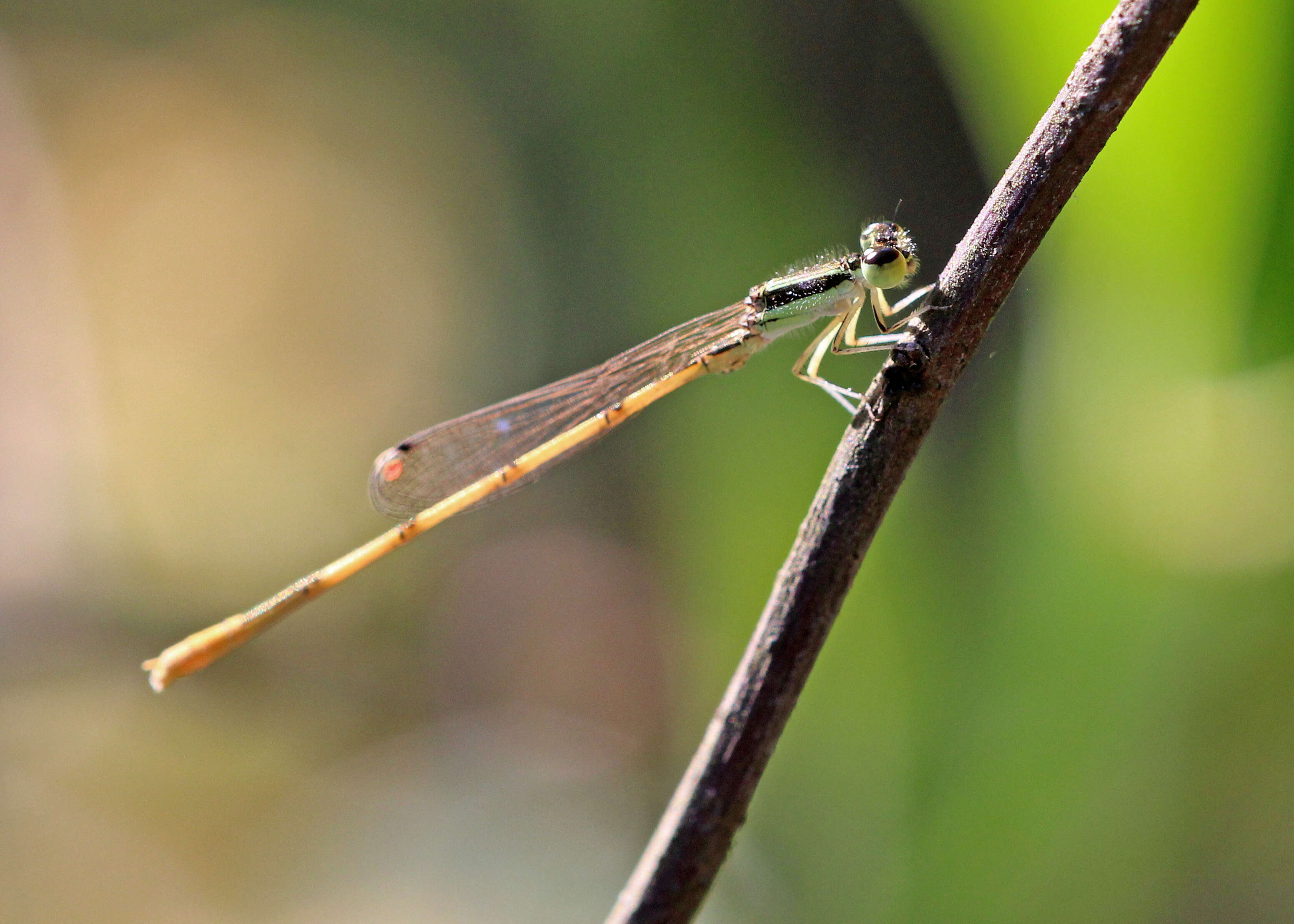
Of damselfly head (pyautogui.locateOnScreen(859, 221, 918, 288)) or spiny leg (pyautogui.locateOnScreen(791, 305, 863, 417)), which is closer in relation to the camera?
damselfly head (pyautogui.locateOnScreen(859, 221, 918, 288))

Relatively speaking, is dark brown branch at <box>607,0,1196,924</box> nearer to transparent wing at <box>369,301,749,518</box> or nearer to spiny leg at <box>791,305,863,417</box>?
spiny leg at <box>791,305,863,417</box>

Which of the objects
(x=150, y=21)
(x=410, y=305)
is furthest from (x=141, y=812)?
(x=150, y=21)

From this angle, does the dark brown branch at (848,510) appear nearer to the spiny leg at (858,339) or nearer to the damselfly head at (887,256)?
the spiny leg at (858,339)

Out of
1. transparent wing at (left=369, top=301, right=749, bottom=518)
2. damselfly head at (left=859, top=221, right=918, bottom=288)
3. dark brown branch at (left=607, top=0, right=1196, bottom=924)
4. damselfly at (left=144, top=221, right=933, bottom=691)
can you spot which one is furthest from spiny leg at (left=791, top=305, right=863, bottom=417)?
dark brown branch at (left=607, top=0, right=1196, bottom=924)

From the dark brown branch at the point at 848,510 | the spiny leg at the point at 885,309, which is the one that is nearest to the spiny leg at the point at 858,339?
the spiny leg at the point at 885,309

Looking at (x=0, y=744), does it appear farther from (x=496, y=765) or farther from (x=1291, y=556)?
(x=1291, y=556)

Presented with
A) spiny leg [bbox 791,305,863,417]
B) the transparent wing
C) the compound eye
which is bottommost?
the transparent wing

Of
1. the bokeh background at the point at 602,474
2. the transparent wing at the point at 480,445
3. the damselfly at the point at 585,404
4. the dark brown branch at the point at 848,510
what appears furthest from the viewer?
the transparent wing at the point at 480,445

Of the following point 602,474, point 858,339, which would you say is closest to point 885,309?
point 858,339
